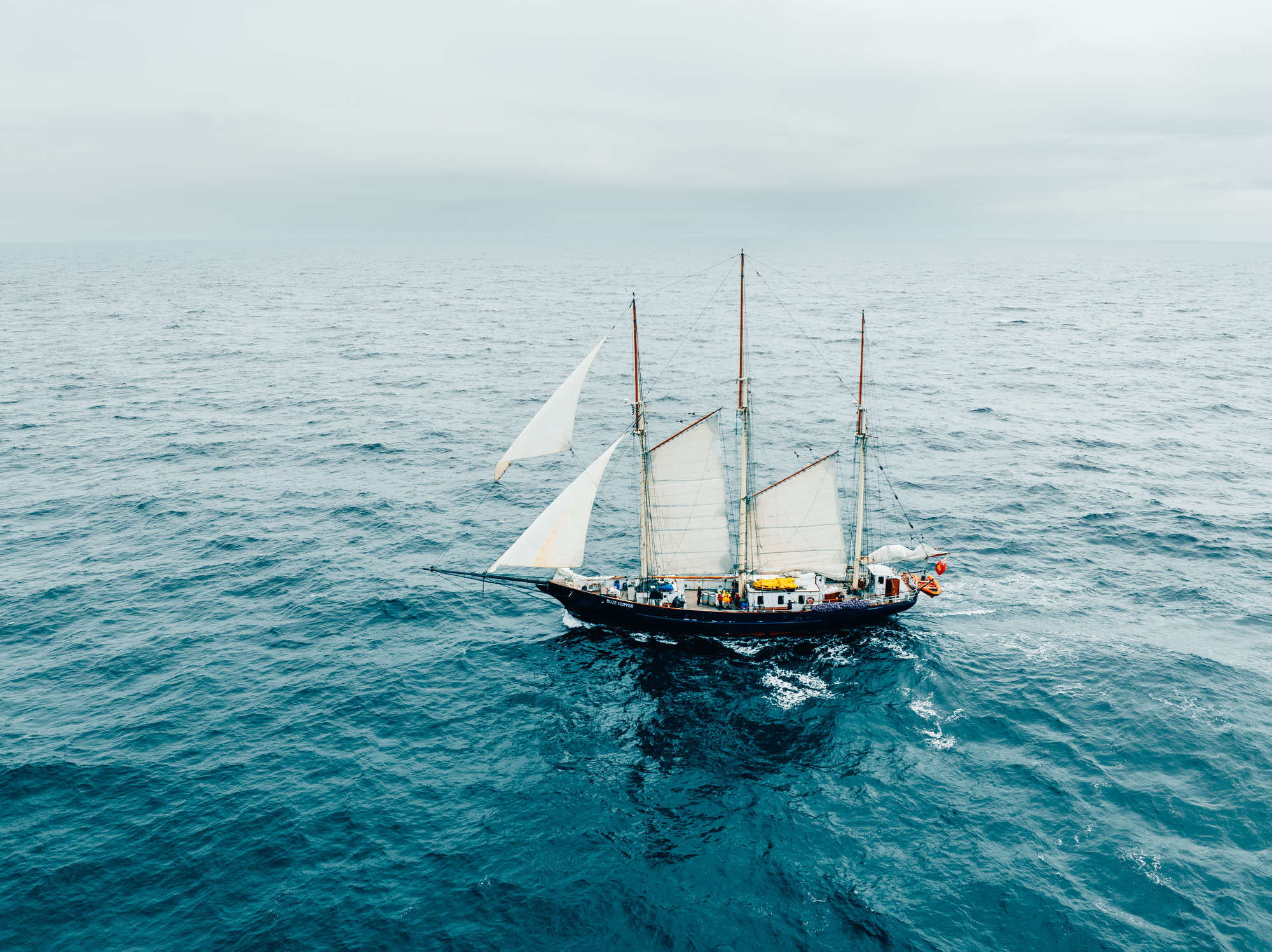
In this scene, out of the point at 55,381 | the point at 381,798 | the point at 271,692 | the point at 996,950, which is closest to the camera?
the point at 996,950

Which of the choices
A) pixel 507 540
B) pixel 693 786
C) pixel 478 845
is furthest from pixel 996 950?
pixel 507 540

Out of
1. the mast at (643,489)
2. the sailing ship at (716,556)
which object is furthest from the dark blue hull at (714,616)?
the mast at (643,489)

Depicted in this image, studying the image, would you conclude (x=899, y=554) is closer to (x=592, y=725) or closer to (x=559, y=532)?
(x=559, y=532)

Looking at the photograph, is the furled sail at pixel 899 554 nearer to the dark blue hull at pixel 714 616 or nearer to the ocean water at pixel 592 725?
the dark blue hull at pixel 714 616

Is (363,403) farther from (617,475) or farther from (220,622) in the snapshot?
(220,622)

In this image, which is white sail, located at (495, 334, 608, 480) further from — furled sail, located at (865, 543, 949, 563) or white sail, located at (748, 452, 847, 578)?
furled sail, located at (865, 543, 949, 563)

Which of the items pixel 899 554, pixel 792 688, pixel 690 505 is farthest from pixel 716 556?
pixel 899 554
